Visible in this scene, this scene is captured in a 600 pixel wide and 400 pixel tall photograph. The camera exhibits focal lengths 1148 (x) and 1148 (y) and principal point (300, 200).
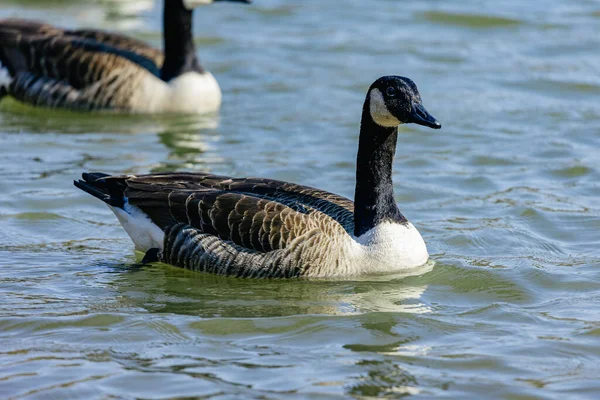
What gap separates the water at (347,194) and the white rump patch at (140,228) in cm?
28

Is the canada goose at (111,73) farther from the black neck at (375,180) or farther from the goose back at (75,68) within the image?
the black neck at (375,180)

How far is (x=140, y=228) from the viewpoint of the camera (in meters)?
10.9

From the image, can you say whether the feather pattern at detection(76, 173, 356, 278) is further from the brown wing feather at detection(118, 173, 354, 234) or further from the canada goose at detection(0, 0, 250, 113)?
the canada goose at detection(0, 0, 250, 113)

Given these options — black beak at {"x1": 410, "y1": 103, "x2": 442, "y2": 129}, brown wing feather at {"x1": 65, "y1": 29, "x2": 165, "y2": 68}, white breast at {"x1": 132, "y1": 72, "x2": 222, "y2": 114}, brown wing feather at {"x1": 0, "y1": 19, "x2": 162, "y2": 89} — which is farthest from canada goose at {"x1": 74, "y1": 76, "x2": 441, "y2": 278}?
brown wing feather at {"x1": 65, "y1": 29, "x2": 165, "y2": 68}

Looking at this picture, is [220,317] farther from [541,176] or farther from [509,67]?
[509,67]

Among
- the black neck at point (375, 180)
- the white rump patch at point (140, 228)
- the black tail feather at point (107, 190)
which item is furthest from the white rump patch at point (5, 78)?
the black neck at point (375, 180)

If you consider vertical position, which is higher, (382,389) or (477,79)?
(477,79)

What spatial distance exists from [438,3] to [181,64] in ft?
25.1

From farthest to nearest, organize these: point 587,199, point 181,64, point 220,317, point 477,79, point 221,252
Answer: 1. point 477,79
2. point 181,64
3. point 587,199
4. point 221,252
5. point 220,317

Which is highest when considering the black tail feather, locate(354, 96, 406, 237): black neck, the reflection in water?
locate(354, 96, 406, 237): black neck

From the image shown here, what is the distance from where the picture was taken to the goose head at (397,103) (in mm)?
9898

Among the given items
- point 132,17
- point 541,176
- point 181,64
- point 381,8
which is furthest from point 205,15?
point 541,176

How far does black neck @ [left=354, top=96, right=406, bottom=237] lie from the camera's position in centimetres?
1036

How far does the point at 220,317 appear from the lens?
938 centimetres
